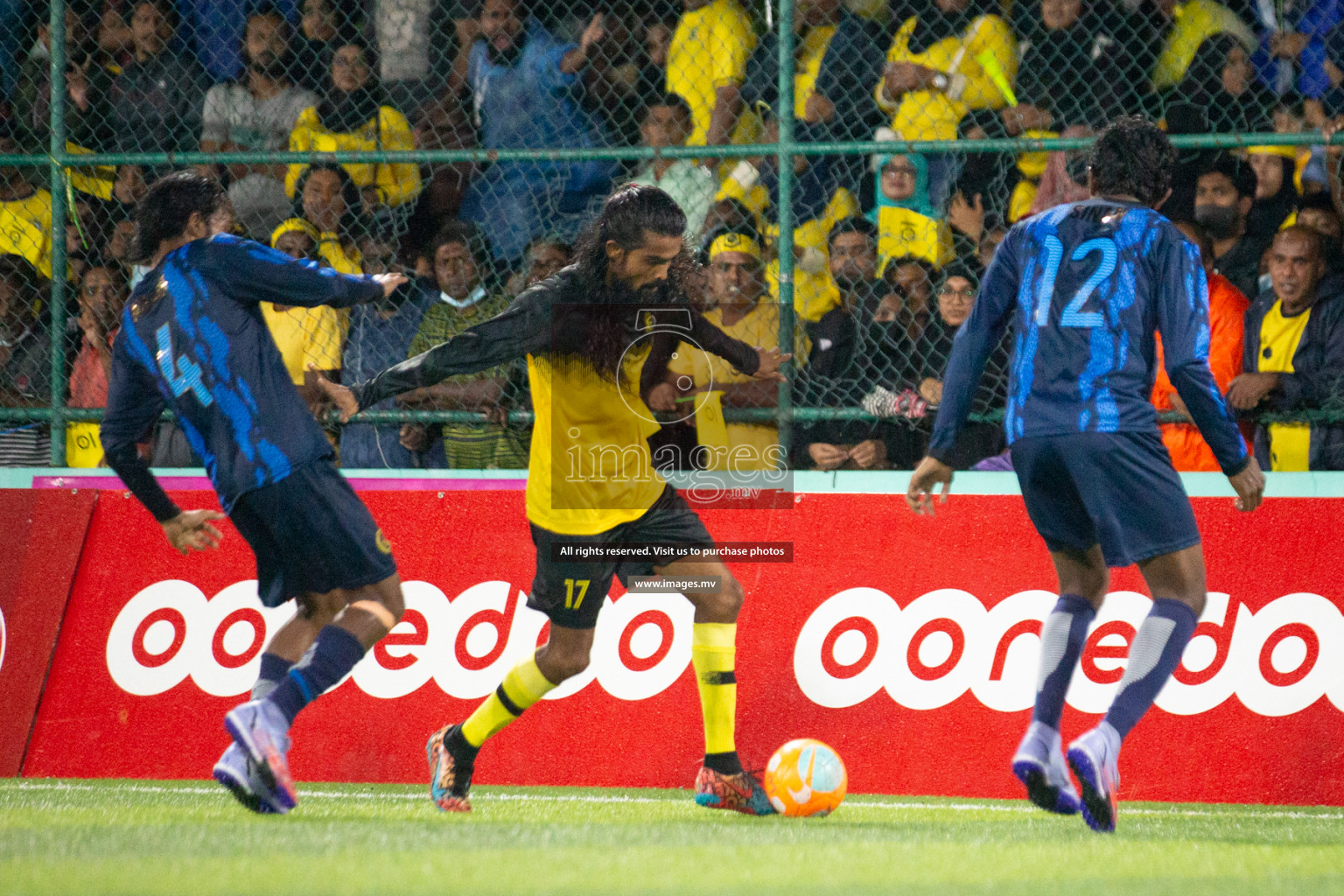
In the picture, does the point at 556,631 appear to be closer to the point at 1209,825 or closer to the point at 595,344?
the point at 595,344

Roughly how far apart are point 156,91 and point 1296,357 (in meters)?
5.51

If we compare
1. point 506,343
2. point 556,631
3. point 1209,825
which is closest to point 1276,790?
point 1209,825

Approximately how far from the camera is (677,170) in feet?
22.2

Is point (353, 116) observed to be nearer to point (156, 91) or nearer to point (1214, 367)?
point (156, 91)

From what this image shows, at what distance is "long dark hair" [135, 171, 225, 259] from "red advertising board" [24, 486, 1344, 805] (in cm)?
154

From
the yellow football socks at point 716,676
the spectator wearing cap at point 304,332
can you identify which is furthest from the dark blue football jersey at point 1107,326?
the spectator wearing cap at point 304,332

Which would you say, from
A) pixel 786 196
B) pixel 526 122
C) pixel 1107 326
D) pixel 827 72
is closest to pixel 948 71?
pixel 827 72

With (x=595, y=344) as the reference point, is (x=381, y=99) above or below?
above

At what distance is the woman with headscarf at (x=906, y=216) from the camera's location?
651 cm

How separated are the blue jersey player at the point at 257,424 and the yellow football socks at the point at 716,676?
39.8 inches

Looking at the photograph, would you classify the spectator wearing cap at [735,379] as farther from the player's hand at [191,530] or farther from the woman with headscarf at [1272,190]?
the woman with headscarf at [1272,190]

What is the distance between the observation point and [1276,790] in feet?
17.0

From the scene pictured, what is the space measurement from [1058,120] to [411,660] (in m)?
3.75

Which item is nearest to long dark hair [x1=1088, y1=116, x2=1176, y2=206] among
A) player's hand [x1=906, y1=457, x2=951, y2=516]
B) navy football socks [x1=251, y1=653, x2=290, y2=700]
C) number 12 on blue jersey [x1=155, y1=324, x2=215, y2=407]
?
player's hand [x1=906, y1=457, x2=951, y2=516]
